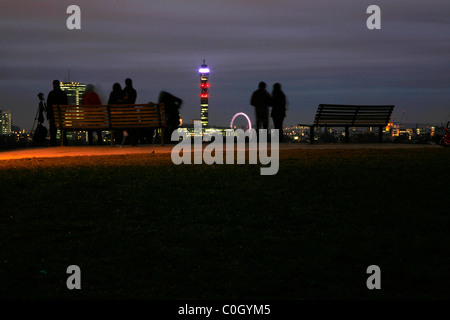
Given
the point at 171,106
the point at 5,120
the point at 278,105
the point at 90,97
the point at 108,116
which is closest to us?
the point at 108,116

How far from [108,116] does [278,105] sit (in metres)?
5.56

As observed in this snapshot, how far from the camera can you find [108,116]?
736 inches

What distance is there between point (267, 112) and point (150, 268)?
14.9m

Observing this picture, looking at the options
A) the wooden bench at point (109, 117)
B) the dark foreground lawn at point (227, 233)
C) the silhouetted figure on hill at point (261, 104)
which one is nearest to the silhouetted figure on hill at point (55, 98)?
the wooden bench at point (109, 117)

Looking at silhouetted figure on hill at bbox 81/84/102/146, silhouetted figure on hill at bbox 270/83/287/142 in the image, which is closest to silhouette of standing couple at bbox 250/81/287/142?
silhouetted figure on hill at bbox 270/83/287/142

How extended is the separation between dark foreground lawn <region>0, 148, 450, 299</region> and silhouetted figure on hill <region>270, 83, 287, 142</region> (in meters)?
9.68

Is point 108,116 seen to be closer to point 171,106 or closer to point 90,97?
point 90,97

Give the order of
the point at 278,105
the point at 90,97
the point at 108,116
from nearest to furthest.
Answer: the point at 108,116 → the point at 90,97 → the point at 278,105

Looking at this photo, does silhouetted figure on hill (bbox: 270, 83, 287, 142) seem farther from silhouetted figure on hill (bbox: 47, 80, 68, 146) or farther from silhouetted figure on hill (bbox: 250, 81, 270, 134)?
silhouetted figure on hill (bbox: 47, 80, 68, 146)

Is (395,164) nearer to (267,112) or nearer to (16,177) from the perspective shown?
(16,177)

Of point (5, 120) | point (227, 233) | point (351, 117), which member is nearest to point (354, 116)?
point (351, 117)

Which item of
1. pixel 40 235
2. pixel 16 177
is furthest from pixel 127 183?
pixel 40 235

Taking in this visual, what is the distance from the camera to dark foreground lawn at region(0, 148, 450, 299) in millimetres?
5375

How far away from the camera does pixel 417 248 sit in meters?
6.24
